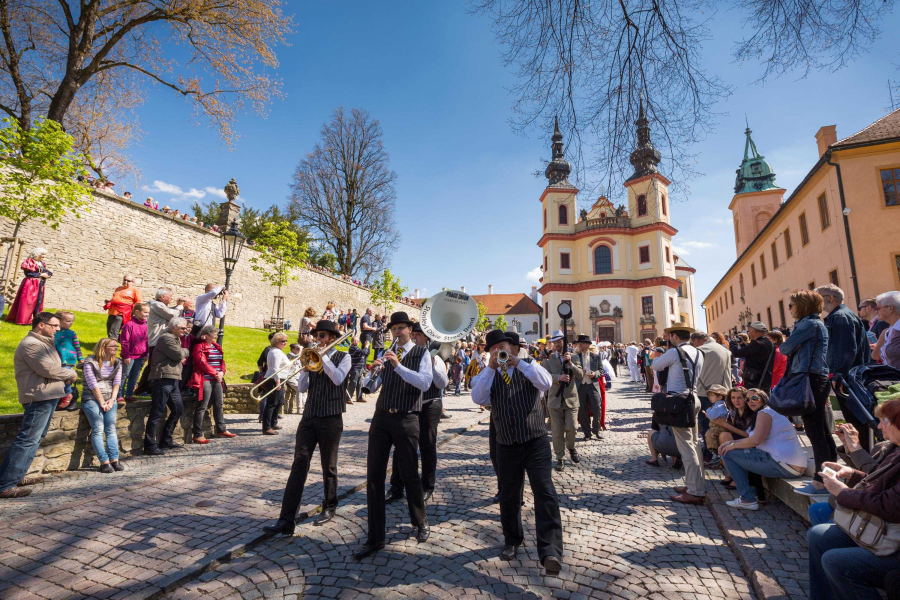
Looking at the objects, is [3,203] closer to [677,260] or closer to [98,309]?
[98,309]

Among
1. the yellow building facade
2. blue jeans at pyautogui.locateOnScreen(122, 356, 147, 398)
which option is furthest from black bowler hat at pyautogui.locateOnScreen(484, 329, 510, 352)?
the yellow building facade

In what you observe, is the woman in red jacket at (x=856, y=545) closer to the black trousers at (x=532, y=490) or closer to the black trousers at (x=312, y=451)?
the black trousers at (x=532, y=490)

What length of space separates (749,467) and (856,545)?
213cm

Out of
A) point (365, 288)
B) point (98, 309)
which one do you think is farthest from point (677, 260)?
point (98, 309)

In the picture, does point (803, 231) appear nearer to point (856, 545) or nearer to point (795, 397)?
point (795, 397)

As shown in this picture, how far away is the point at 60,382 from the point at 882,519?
24.6 ft

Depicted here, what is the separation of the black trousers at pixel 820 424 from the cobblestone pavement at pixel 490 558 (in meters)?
1.28

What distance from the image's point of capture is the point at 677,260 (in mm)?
64500

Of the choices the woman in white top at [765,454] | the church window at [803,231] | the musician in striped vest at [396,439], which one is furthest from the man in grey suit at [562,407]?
the church window at [803,231]

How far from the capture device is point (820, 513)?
3.07 metres

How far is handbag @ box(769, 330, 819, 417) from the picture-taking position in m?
4.12

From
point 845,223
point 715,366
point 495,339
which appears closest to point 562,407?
point 715,366

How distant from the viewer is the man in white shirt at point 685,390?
4.73 m

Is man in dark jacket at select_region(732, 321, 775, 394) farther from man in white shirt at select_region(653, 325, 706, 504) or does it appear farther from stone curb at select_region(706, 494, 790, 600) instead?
stone curb at select_region(706, 494, 790, 600)
